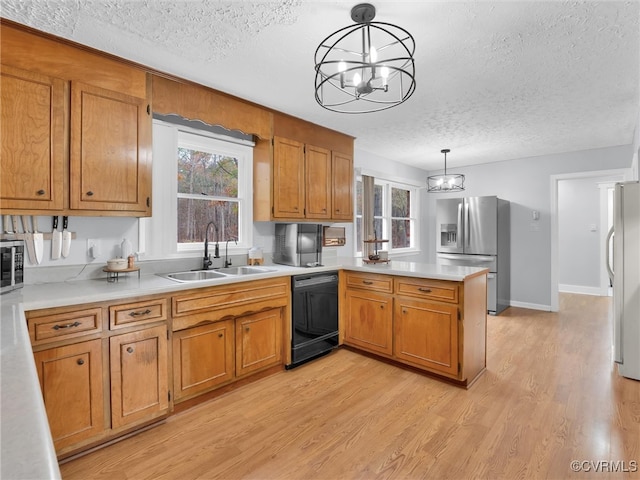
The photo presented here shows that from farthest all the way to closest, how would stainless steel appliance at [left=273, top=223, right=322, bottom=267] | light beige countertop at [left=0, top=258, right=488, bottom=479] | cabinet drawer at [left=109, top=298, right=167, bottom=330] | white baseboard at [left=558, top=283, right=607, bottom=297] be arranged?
1. white baseboard at [left=558, top=283, right=607, bottom=297]
2. stainless steel appliance at [left=273, top=223, right=322, bottom=267]
3. cabinet drawer at [left=109, top=298, right=167, bottom=330]
4. light beige countertop at [left=0, top=258, right=488, bottom=479]

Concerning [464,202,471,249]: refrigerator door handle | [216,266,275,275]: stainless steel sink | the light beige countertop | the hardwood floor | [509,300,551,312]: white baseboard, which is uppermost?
[464,202,471,249]: refrigerator door handle

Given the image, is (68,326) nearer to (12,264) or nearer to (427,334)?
(12,264)

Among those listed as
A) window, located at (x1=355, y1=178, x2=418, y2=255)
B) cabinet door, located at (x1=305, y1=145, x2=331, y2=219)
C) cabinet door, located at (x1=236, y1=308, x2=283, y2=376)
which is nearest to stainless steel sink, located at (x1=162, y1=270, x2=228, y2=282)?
cabinet door, located at (x1=236, y1=308, x2=283, y2=376)

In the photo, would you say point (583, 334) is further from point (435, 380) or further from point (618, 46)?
point (618, 46)

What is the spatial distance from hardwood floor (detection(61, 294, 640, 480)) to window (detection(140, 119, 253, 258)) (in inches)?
53.9

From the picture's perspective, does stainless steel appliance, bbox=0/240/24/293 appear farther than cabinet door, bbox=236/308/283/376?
No

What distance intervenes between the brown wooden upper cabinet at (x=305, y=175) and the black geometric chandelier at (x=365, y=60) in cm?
56

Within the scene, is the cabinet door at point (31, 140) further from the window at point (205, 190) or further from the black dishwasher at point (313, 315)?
the black dishwasher at point (313, 315)

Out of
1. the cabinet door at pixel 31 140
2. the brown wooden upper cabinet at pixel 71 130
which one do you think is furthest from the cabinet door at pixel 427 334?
the cabinet door at pixel 31 140

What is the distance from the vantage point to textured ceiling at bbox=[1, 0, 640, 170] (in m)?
1.80

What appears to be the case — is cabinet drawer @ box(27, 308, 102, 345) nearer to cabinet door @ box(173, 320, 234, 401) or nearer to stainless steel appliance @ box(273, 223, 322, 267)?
cabinet door @ box(173, 320, 234, 401)

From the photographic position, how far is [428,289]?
9.39 feet

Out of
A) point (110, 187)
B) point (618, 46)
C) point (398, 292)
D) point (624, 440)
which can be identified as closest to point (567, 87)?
point (618, 46)

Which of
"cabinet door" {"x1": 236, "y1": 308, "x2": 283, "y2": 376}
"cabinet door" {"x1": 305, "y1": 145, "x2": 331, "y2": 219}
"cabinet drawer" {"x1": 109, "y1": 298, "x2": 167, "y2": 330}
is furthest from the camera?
"cabinet door" {"x1": 305, "y1": 145, "x2": 331, "y2": 219}
